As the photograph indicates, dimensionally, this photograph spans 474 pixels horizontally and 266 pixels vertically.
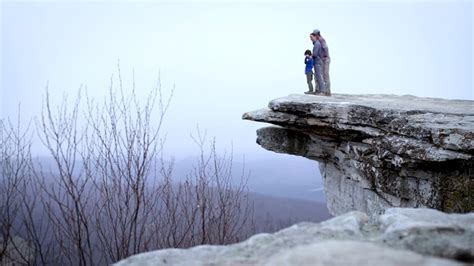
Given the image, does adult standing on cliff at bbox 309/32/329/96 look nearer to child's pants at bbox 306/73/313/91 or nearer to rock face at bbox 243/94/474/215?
child's pants at bbox 306/73/313/91

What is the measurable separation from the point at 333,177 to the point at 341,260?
967 centimetres

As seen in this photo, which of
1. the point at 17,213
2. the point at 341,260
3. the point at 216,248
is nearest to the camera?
the point at 341,260

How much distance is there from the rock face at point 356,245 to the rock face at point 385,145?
14.1 feet

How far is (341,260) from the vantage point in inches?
75.5

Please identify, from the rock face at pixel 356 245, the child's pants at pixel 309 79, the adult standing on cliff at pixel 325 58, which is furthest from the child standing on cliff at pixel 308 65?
the rock face at pixel 356 245

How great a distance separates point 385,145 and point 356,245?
5.82m

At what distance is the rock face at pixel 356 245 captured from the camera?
1.99 meters

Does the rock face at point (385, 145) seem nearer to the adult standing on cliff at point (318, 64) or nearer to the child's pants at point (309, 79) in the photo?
the adult standing on cliff at point (318, 64)

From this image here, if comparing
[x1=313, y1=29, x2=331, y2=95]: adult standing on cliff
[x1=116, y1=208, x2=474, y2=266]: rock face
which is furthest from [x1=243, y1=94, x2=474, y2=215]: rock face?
[x1=116, y1=208, x2=474, y2=266]: rock face

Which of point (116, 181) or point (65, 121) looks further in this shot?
point (116, 181)

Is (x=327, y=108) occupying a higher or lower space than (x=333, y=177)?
higher

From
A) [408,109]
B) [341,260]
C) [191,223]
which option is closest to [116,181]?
[191,223]

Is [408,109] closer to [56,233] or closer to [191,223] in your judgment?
[191,223]

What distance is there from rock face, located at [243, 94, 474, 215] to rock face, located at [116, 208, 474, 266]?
428cm
